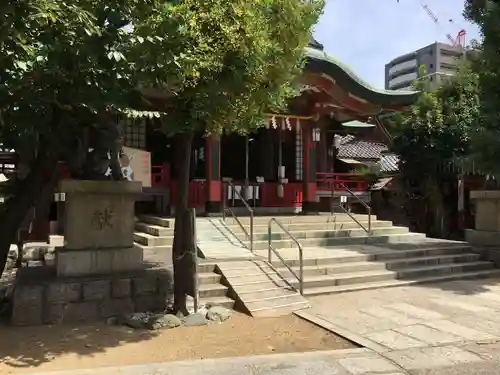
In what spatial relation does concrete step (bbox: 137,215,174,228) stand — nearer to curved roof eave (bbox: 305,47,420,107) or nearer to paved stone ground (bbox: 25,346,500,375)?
curved roof eave (bbox: 305,47,420,107)

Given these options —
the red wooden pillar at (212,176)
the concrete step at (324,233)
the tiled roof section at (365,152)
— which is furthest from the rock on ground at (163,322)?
the tiled roof section at (365,152)

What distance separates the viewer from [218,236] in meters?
11.3

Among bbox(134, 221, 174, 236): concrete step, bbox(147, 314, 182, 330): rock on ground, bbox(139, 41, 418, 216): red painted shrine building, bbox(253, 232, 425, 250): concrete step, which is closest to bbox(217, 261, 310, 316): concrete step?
bbox(147, 314, 182, 330): rock on ground

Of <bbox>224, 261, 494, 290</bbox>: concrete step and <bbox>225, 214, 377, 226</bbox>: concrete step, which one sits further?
<bbox>225, 214, 377, 226</bbox>: concrete step

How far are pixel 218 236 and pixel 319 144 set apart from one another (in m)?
7.27

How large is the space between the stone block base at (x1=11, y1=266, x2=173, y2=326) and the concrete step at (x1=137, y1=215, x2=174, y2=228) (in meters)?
3.84

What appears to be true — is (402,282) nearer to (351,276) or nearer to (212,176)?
(351,276)

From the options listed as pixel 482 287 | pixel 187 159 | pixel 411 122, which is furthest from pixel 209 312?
pixel 411 122

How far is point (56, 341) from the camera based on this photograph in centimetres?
595

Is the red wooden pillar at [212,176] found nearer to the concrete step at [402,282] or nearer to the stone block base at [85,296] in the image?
the concrete step at [402,282]

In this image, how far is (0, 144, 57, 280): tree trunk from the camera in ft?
22.2

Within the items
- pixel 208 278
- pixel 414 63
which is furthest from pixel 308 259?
pixel 414 63

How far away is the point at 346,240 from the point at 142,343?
738 cm

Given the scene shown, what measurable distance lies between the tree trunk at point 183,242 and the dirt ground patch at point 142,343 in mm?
577
